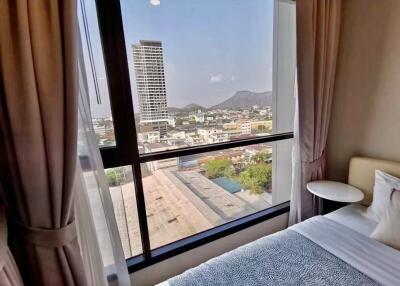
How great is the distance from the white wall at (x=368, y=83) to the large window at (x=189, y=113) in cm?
Result: 45

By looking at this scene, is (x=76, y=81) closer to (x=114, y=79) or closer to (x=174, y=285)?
(x=114, y=79)

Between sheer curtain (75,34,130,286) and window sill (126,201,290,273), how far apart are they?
231 millimetres

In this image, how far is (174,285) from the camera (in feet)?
3.49

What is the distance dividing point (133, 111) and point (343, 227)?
1.62 m

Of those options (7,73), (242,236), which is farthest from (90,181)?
(242,236)

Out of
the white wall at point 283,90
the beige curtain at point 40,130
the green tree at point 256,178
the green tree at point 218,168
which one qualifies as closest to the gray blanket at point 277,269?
the beige curtain at point 40,130

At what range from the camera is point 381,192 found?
1520 millimetres

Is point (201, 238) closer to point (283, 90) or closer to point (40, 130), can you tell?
point (40, 130)

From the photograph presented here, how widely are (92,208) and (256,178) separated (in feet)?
5.19

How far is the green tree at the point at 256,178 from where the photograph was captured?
212cm

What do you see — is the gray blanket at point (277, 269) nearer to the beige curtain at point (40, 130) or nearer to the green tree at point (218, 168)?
the beige curtain at point (40, 130)

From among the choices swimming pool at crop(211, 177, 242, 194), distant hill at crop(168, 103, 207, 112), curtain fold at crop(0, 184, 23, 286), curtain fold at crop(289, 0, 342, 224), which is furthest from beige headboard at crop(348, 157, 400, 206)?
curtain fold at crop(0, 184, 23, 286)

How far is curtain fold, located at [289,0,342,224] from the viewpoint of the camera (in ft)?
5.32

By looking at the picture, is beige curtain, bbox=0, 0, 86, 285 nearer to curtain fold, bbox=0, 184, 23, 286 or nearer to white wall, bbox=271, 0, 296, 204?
curtain fold, bbox=0, 184, 23, 286
